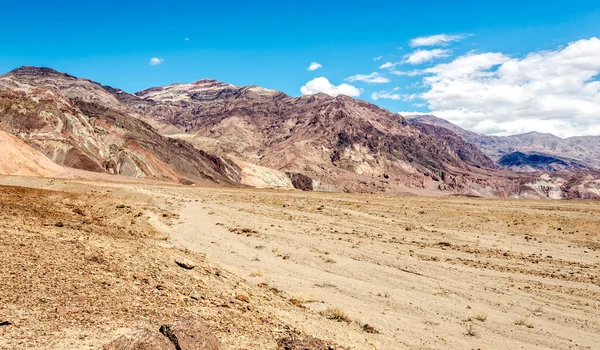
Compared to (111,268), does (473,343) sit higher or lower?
lower

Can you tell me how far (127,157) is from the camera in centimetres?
8238

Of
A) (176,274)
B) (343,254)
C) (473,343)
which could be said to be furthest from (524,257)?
(176,274)

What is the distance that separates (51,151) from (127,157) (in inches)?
537

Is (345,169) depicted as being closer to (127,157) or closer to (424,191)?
(424,191)

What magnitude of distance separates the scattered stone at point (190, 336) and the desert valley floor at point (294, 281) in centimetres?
63

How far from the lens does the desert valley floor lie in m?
7.25

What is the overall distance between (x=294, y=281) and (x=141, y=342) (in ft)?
27.1

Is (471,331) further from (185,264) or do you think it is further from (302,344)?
(185,264)

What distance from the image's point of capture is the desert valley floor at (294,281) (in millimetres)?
7254

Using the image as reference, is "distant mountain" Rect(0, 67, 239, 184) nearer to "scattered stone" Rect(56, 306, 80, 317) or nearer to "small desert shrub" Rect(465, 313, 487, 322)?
"scattered stone" Rect(56, 306, 80, 317)

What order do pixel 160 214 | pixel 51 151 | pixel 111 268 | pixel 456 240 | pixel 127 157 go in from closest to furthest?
1. pixel 111 268
2. pixel 456 240
3. pixel 160 214
4. pixel 51 151
5. pixel 127 157

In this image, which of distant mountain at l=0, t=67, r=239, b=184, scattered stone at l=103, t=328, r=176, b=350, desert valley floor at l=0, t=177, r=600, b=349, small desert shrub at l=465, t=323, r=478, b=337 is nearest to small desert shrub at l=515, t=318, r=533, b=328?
desert valley floor at l=0, t=177, r=600, b=349

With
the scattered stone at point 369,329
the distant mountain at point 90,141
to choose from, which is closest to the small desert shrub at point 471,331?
the scattered stone at point 369,329

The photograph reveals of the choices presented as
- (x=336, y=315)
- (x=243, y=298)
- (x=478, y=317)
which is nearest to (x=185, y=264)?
(x=243, y=298)
